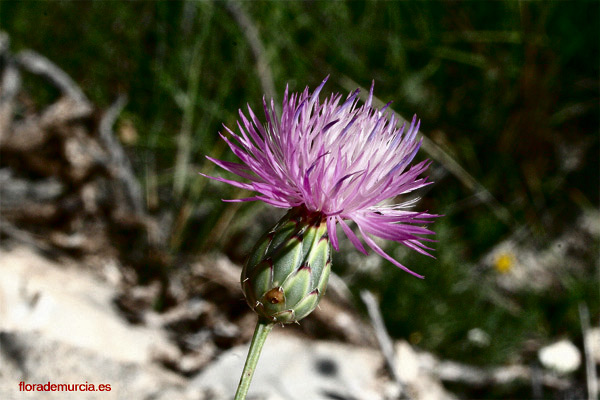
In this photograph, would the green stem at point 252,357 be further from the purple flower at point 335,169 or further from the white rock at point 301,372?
the white rock at point 301,372

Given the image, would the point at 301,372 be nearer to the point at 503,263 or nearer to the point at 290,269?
the point at 290,269

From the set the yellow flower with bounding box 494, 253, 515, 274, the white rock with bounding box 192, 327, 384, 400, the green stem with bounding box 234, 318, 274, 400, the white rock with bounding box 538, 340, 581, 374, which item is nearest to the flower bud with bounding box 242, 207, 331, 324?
the green stem with bounding box 234, 318, 274, 400

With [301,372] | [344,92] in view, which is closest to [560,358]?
[301,372]

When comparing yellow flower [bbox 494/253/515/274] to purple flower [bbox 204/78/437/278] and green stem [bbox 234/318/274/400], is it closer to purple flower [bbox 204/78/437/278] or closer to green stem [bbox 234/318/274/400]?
purple flower [bbox 204/78/437/278]

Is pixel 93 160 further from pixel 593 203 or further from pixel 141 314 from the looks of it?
pixel 593 203

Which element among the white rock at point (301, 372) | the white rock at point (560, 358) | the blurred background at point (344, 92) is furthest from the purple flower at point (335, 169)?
the white rock at point (560, 358)

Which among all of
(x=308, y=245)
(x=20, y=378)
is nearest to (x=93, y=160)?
(x=20, y=378)
